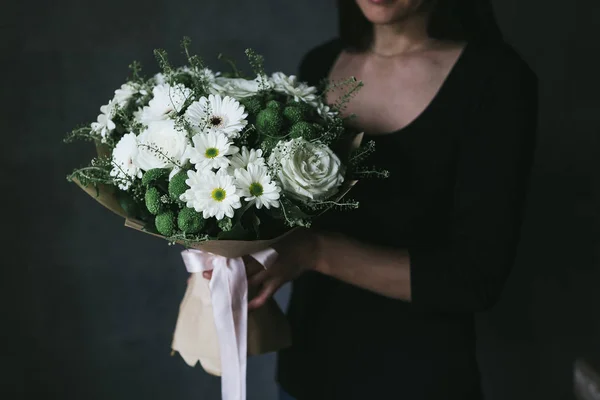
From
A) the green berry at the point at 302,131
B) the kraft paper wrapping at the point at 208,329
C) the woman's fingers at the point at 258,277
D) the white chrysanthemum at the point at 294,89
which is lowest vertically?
the kraft paper wrapping at the point at 208,329

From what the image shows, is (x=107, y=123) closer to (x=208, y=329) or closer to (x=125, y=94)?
(x=125, y=94)

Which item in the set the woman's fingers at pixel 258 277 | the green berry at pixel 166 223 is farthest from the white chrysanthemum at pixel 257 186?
the woman's fingers at pixel 258 277

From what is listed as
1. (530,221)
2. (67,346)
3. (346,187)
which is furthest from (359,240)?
(67,346)

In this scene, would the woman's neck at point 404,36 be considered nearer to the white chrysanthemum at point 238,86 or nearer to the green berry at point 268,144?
the white chrysanthemum at point 238,86

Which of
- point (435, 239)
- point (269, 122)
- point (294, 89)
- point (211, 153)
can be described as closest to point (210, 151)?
point (211, 153)

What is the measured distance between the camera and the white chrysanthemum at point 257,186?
72 cm

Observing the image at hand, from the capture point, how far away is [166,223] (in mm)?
755

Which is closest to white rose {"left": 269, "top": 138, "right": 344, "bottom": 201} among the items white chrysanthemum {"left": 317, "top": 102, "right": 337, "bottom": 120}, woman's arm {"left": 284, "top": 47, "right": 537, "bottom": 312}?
white chrysanthemum {"left": 317, "top": 102, "right": 337, "bottom": 120}

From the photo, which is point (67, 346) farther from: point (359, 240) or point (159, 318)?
point (359, 240)

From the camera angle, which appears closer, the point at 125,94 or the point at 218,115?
the point at 218,115

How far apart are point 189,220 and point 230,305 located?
8.3 inches

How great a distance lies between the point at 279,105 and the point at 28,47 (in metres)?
0.77

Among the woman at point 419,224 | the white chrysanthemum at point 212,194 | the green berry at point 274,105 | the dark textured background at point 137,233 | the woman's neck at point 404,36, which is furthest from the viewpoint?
the dark textured background at point 137,233

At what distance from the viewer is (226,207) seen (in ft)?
2.32
